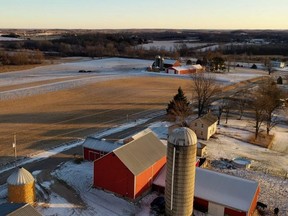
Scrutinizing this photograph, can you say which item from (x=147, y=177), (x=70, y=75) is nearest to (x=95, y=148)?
(x=147, y=177)

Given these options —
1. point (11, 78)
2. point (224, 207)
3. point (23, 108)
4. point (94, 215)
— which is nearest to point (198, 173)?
point (224, 207)

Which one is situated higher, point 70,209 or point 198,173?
point 198,173

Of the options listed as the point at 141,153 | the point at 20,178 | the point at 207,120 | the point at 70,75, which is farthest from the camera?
the point at 70,75

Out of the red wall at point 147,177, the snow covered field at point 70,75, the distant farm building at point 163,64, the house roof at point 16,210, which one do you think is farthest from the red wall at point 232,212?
the distant farm building at point 163,64

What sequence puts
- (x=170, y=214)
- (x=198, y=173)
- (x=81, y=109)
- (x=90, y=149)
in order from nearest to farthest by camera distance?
1. (x=170, y=214)
2. (x=198, y=173)
3. (x=90, y=149)
4. (x=81, y=109)

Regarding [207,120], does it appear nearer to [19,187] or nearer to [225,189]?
[225,189]

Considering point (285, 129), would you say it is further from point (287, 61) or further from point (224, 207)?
point (287, 61)

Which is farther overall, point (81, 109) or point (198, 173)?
point (81, 109)
